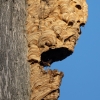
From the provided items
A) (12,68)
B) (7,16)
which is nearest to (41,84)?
(12,68)

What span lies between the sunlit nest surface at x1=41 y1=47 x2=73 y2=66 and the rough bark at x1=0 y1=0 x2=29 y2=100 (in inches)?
6.1

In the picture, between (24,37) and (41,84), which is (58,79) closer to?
(41,84)

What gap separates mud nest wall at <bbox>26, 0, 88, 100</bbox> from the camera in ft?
8.64

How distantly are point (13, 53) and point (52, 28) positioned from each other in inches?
16.5

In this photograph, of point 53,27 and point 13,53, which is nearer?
point 13,53

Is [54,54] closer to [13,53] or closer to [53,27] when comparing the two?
[53,27]

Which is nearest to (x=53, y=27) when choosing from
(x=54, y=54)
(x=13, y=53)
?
(x=54, y=54)

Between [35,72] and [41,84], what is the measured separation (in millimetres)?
79

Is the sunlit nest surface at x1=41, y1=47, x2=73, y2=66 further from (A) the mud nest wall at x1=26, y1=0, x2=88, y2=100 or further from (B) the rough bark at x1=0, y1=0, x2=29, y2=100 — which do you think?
(B) the rough bark at x1=0, y1=0, x2=29, y2=100

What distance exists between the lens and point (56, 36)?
107 inches

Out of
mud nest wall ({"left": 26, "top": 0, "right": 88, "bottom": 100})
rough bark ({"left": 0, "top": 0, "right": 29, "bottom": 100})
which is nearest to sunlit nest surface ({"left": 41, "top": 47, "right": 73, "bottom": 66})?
mud nest wall ({"left": 26, "top": 0, "right": 88, "bottom": 100})

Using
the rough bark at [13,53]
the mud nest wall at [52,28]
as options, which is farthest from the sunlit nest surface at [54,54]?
the rough bark at [13,53]

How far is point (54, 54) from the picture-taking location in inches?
107

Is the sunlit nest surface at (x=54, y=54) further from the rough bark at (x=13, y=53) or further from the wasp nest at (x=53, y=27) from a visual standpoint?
the rough bark at (x=13, y=53)
